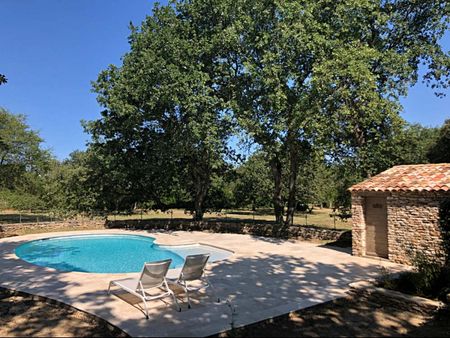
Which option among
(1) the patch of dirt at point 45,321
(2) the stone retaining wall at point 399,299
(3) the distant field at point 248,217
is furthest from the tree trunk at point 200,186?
(2) the stone retaining wall at point 399,299

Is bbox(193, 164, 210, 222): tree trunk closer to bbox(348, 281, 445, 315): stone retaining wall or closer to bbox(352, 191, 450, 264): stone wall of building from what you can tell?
bbox(352, 191, 450, 264): stone wall of building

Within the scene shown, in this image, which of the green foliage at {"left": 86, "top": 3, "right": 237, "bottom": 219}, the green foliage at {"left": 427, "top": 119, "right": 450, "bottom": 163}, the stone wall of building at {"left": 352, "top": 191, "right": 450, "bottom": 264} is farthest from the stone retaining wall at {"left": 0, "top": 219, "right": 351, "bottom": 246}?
the green foliage at {"left": 427, "top": 119, "right": 450, "bottom": 163}

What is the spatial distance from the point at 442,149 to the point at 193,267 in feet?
100

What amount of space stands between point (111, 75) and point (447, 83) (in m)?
19.8

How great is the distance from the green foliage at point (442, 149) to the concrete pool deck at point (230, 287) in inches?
860

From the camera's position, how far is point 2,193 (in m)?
30.2

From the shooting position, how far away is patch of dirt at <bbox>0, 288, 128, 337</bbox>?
5652 millimetres

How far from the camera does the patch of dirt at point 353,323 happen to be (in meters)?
5.57

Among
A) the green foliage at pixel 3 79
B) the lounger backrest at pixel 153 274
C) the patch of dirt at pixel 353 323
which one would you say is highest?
the green foliage at pixel 3 79

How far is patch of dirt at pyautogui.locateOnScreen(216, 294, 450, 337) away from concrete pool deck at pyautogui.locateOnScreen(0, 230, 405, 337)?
0.86 feet

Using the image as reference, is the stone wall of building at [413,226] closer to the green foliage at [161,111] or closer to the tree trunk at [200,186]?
the green foliage at [161,111]

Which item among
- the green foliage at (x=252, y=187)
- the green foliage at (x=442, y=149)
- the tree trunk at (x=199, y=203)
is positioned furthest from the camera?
the green foliage at (x=252, y=187)

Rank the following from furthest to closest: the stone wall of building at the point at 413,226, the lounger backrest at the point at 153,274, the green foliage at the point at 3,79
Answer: the stone wall of building at the point at 413,226, the green foliage at the point at 3,79, the lounger backrest at the point at 153,274

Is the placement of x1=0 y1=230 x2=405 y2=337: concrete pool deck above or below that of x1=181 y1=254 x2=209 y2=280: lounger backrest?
below
